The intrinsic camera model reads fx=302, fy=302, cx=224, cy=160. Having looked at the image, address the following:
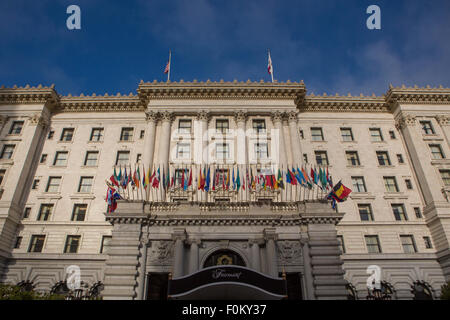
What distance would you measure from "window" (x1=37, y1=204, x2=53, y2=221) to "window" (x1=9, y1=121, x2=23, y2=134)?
1040 cm

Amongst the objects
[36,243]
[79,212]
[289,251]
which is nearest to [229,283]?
[289,251]

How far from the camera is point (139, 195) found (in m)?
30.6

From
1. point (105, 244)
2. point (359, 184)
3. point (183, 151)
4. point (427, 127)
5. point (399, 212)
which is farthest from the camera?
point (427, 127)

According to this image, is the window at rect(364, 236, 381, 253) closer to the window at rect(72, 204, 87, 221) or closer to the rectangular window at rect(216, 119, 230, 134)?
the rectangular window at rect(216, 119, 230, 134)

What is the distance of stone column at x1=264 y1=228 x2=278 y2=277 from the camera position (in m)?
22.9

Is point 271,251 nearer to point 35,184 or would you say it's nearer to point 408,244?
point 408,244

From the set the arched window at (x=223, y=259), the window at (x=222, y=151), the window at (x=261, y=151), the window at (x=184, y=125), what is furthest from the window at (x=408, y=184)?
the window at (x=184, y=125)

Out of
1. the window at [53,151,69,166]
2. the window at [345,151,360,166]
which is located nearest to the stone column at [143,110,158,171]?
the window at [53,151,69,166]

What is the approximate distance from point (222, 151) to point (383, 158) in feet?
63.4

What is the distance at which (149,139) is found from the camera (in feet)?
111

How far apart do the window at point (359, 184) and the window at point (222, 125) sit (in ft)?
51.8

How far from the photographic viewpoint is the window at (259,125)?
116 ft
